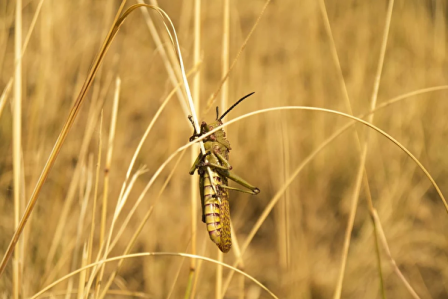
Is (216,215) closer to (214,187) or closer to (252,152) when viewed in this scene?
(214,187)

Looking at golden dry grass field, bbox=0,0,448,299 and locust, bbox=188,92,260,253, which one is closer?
locust, bbox=188,92,260,253

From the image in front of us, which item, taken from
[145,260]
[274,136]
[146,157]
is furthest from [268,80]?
[145,260]

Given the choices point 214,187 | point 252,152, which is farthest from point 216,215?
point 252,152

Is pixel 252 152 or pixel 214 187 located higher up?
pixel 252 152

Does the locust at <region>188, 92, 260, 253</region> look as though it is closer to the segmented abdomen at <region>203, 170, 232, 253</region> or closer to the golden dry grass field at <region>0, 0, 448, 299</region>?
the segmented abdomen at <region>203, 170, 232, 253</region>

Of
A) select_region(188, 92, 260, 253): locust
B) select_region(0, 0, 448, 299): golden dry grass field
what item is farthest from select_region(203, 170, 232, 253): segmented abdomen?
select_region(0, 0, 448, 299): golden dry grass field

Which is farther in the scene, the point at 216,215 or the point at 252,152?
the point at 252,152

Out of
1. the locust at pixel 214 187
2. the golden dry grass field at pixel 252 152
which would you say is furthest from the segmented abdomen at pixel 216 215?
the golden dry grass field at pixel 252 152

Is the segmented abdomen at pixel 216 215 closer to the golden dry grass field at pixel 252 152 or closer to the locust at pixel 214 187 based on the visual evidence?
the locust at pixel 214 187

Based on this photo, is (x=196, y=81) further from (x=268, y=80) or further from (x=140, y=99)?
(x=268, y=80)
